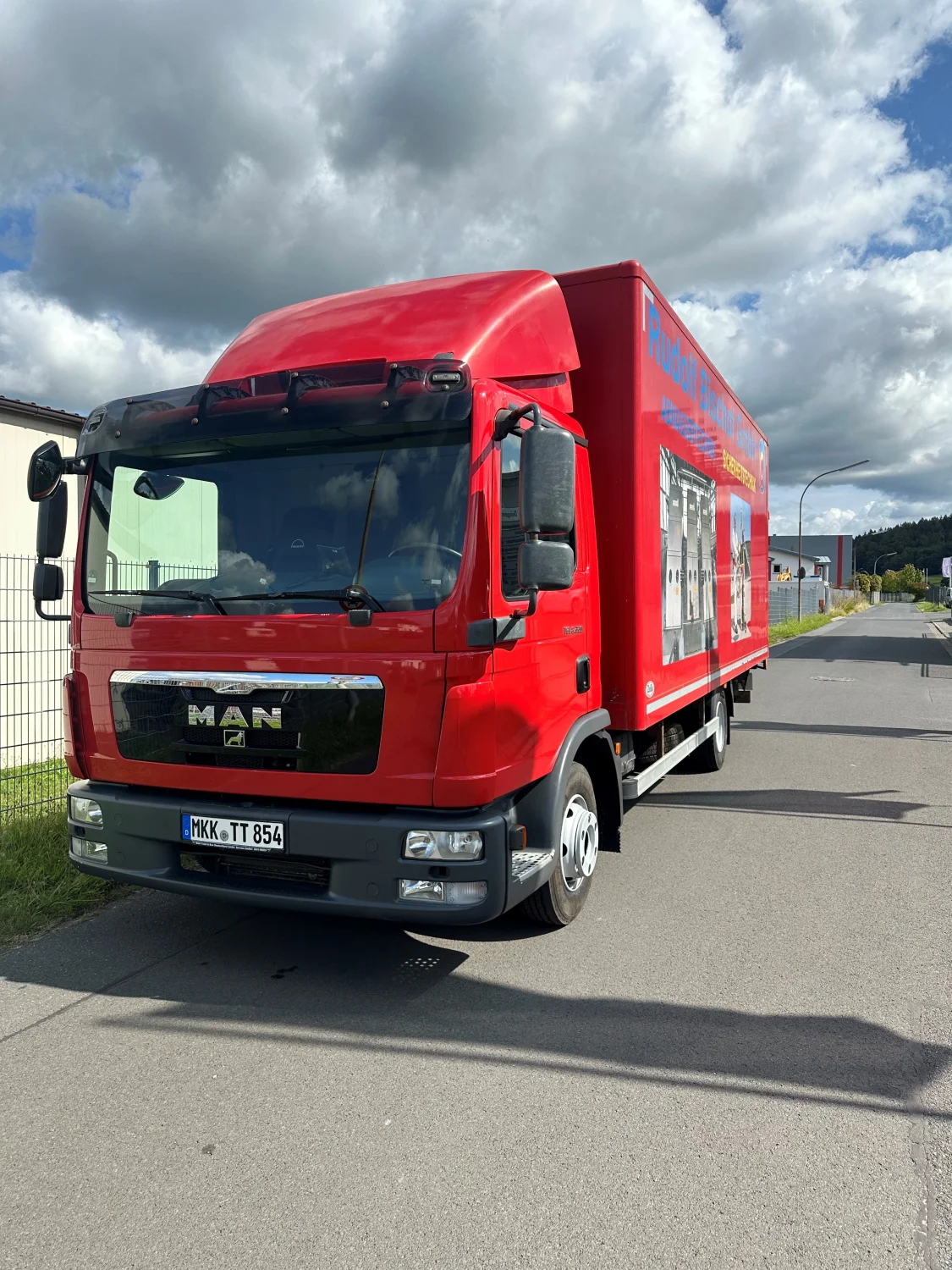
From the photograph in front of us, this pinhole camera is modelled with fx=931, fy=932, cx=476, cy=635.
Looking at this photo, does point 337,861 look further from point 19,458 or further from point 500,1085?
point 19,458

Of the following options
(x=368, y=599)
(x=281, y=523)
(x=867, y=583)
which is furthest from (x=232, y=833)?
(x=867, y=583)

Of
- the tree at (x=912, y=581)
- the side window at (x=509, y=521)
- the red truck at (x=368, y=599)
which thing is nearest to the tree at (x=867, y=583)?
the tree at (x=912, y=581)

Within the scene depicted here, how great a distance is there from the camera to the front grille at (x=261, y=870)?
3.70m

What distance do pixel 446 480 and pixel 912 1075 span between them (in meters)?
2.65

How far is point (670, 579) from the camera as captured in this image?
18.2ft

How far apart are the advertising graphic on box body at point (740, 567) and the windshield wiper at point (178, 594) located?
17.7 ft

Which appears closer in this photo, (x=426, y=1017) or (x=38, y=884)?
(x=426, y=1017)

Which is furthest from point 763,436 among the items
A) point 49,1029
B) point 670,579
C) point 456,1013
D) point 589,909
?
point 49,1029

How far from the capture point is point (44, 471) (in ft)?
13.6

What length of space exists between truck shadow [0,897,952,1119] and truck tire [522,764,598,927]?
0.57 ft

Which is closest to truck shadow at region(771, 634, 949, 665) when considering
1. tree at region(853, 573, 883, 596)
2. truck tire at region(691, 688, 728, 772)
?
truck tire at region(691, 688, 728, 772)

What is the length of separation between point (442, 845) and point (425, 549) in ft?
3.67

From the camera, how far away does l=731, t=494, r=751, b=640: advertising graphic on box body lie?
320 inches

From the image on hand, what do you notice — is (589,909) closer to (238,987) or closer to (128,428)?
(238,987)
